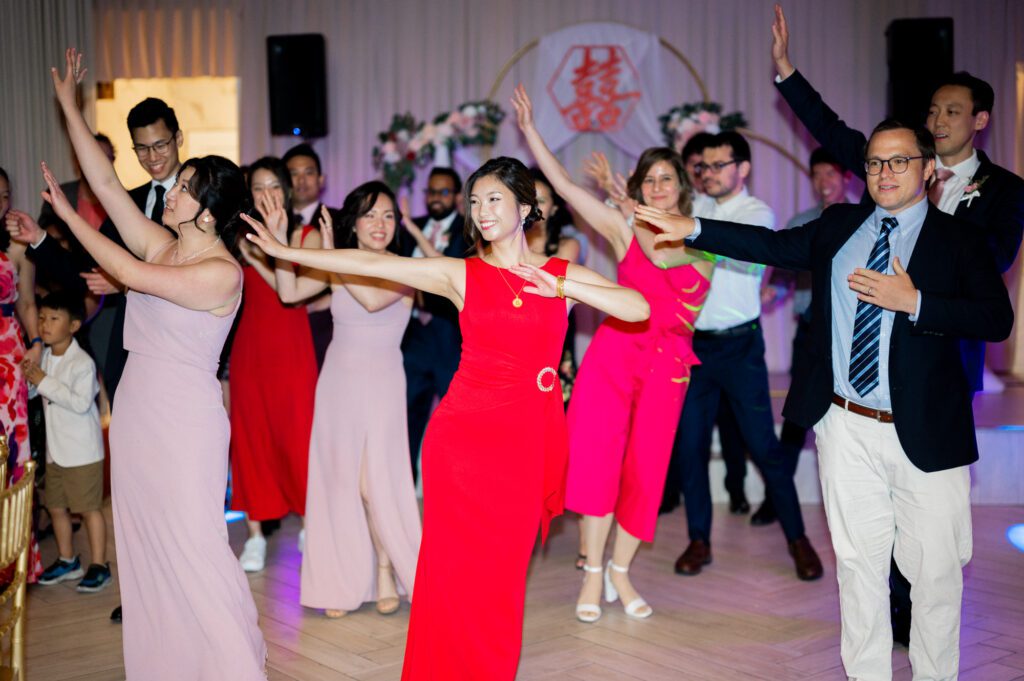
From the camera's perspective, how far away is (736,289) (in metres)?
4.93

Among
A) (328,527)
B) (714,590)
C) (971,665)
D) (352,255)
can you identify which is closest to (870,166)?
(352,255)

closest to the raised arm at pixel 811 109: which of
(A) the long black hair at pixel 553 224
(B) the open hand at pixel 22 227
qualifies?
(A) the long black hair at pixel 553 224

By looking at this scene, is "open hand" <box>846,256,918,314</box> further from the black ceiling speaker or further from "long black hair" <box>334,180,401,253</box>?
the black ceiling speaker

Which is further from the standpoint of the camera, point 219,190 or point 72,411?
point 72,411

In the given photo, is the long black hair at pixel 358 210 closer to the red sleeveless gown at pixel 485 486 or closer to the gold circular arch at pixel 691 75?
the red sleeveless gown at pixel 485 486

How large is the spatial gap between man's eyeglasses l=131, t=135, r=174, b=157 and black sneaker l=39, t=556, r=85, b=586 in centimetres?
191

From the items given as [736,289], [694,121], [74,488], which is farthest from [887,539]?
[694,121]

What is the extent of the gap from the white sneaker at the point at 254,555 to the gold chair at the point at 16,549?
2.23 m

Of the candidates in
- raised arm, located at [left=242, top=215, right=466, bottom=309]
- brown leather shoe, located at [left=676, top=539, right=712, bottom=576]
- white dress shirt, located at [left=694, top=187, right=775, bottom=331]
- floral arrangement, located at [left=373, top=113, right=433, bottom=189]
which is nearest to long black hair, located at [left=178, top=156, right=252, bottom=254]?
raised arm, located at [left=242, top=215, right=466, bottom=309]

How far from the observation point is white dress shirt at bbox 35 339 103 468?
4703mm

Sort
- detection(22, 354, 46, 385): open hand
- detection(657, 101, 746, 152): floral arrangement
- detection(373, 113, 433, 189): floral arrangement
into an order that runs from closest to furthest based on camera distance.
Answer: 1. detection(22, 354, 46, 385): open hand
2. detection(657, 101, 746, 152): floral arrangement
3. detection(373, 113, 433, 189): floral arrangement

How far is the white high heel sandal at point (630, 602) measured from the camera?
434cm

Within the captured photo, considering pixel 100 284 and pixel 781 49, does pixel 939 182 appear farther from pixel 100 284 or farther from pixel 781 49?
pixel 100 284

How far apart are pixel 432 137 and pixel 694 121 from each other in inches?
77.8
